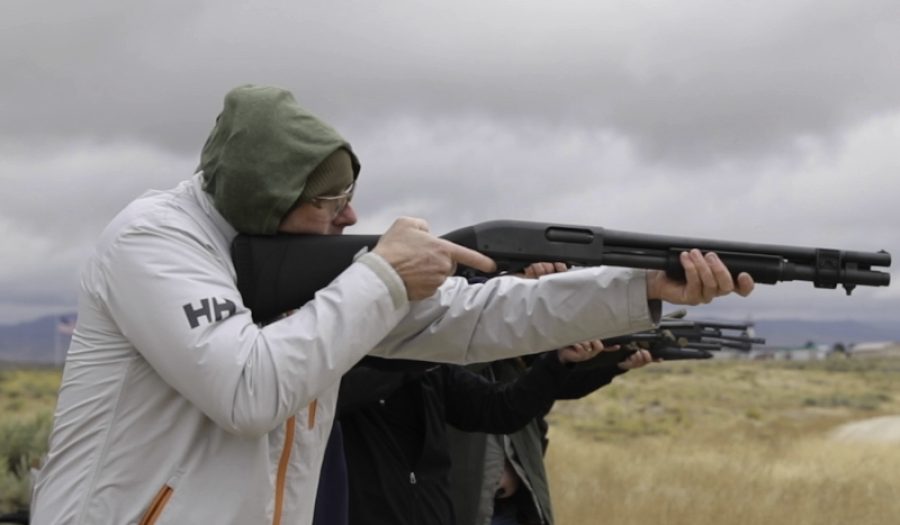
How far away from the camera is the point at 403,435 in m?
4.98

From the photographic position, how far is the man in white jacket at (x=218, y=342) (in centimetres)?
290

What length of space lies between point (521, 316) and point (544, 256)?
205 millimetres

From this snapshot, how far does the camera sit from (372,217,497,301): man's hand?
10.4ft

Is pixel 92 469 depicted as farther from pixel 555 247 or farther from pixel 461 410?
pixel 461 410

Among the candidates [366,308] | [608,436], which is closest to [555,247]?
[366,308]

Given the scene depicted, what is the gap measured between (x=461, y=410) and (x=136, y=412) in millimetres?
2499

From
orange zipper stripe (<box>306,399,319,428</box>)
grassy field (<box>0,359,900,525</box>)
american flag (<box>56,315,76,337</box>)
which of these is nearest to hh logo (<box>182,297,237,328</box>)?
orange zipper stripe (<box>306,399,319,428</box>)

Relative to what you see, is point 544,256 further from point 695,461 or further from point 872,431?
point 872,431

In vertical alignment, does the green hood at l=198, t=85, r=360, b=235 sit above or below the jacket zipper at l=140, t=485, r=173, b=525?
above

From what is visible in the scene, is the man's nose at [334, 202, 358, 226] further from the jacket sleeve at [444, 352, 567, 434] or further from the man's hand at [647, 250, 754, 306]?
the jacket sleeve at [444, 352, 567, 434]

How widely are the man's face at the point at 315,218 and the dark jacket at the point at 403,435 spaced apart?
110cm

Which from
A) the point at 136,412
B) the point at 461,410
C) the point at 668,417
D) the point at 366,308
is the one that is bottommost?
the point at 668,417

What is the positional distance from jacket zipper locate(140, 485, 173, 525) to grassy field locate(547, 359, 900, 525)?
31.5 ft

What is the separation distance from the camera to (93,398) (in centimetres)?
302
